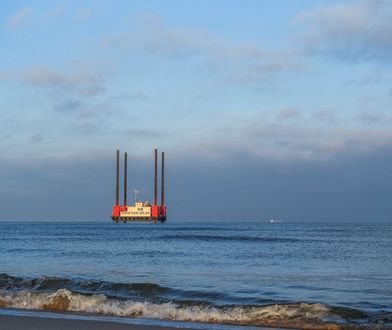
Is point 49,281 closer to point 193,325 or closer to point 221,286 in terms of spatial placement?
point 221,286

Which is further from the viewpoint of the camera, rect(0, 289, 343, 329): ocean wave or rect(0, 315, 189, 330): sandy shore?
rect(0, 289, 343, 329): ocean wave

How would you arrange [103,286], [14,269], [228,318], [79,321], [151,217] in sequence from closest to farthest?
[79,321] < [228,318] < [103,286] < [14,269] < [151,217]

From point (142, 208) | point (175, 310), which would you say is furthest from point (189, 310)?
point (142, 208)

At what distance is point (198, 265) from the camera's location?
29.8 m

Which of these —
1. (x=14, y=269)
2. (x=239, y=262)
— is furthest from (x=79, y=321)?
(x=239, y=262)

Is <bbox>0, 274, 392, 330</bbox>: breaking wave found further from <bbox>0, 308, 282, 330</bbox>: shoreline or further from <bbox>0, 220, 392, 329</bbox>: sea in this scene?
<bbox>0, 308, 282, 330</bbox>: shoreline

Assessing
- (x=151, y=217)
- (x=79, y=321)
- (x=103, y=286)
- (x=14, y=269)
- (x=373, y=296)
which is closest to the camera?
(x=79, y=321)

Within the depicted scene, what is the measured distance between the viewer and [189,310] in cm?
1569

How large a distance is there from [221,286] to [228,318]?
595 cm

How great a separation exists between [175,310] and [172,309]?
0.16m

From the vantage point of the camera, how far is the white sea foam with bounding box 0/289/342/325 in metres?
14.9

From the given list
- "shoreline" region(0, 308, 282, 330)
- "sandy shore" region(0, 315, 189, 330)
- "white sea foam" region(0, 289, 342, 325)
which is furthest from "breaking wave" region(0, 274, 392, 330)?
"sandy shore" region(0, 315, 189, 330)

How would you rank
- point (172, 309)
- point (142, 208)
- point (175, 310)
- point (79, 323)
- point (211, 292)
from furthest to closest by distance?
point (142, 208)
point (211, 292)
point (172, 309)
point (175, 310)
point (79, 323)

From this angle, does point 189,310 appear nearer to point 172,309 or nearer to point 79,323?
point 172,309
